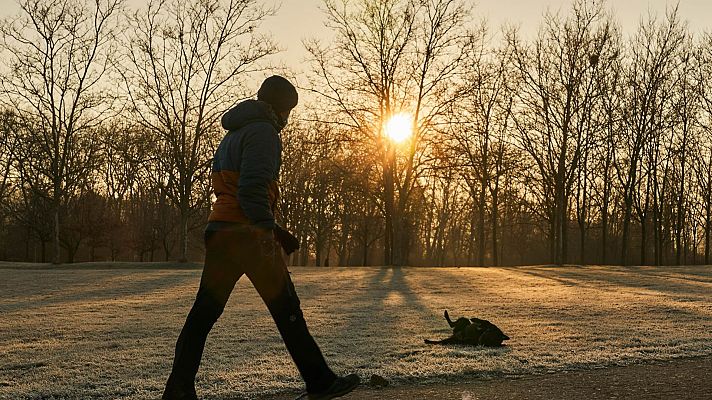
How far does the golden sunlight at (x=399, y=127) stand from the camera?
3494 centimetres

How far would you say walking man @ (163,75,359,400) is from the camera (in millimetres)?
4570

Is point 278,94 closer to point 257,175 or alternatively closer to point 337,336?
point 257,175

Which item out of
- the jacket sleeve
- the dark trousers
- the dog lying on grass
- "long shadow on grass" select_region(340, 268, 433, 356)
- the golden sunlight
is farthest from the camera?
the golden sunlight

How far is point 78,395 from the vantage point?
5.88 metres

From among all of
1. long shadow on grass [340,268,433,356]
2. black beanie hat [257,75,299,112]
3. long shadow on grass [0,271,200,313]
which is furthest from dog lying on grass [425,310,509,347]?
long shadow on grass [0,271,200,313]

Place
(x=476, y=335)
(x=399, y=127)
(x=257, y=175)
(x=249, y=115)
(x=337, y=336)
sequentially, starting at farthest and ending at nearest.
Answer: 1. (x=399, y=127)
2. (x=337, y=336)
3. (x=476, y=335)
4. (x=249, y=115)
5. (x=257, y=175)

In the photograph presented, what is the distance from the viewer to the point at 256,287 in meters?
4.79

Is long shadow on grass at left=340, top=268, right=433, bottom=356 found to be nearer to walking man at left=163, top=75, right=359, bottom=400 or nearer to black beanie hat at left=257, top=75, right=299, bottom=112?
walking man at left=163, top=75, right=359, bottom=400

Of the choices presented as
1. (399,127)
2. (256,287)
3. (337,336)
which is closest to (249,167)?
(256,287)

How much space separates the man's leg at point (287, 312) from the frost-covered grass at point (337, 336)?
129 centimetres

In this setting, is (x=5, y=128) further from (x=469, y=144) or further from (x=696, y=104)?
(x=696, y=104)

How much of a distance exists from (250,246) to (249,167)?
18.7 inches

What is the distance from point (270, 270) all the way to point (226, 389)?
1.79 meters

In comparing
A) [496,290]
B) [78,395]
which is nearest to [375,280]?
[496,290]
